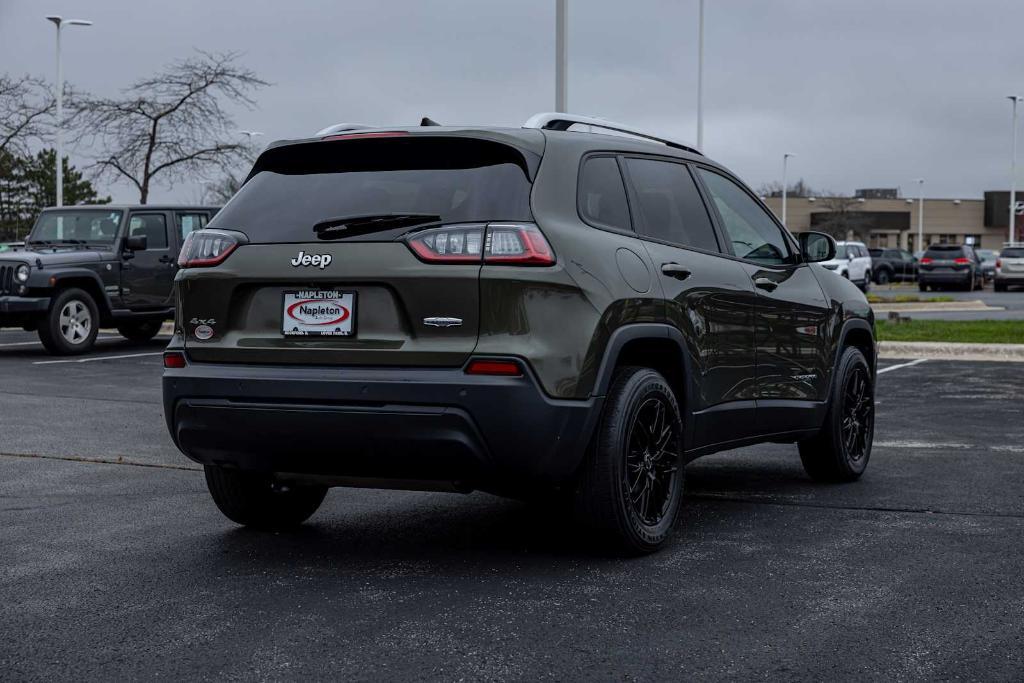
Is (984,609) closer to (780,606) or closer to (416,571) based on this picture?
(780,606)

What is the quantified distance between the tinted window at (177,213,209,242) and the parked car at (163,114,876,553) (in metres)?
13.1

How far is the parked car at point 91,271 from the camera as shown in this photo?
1711 centimetres

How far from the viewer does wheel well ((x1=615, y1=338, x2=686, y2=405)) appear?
568cm

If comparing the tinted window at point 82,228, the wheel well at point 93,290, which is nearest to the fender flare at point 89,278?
the wheel well at point 93,290

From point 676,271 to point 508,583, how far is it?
5.27 feet

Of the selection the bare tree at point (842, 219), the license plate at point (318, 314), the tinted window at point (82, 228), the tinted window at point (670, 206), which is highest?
the bare tree at point (842, 219)

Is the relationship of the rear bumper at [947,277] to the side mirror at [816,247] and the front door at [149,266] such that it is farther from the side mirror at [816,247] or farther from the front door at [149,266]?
the side mirror at [816,247]

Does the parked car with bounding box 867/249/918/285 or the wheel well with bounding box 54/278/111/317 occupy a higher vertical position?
the parked car with bounding box 867/249/918/285

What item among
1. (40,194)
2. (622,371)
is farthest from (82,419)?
(40,194)

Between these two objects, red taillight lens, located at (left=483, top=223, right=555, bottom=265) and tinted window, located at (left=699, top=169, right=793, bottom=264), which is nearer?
red taillight lens, located at (left=483, top=223, right=555, bottom=265)

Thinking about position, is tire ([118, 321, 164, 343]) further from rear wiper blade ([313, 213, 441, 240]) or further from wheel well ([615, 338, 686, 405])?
rear wiper blade ([313, 213, 441, 240])

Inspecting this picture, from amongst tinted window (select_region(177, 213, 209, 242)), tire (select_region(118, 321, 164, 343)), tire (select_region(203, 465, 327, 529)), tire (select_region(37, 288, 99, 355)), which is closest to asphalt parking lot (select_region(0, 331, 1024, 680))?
tire (select_region(203, 465, 327, 529))

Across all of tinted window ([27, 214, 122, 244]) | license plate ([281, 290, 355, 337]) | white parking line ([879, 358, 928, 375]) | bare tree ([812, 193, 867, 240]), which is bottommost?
white parking line ([879, 358, 928, 375])

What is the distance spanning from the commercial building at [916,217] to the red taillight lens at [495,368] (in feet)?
309
